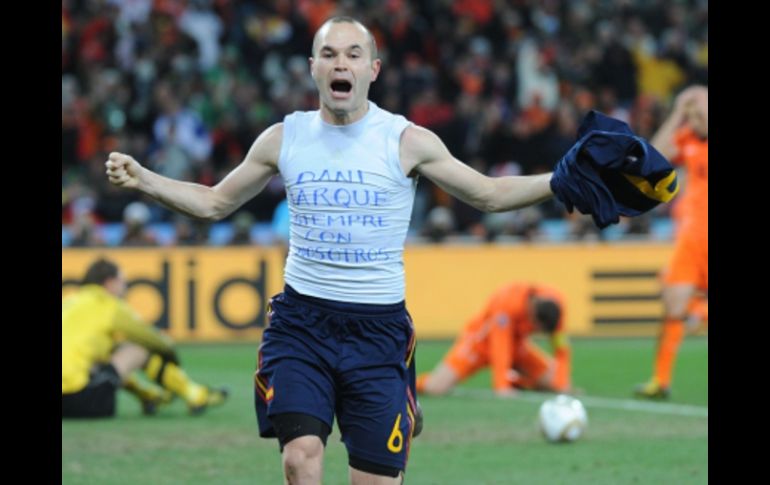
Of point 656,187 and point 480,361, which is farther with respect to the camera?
point 480,361

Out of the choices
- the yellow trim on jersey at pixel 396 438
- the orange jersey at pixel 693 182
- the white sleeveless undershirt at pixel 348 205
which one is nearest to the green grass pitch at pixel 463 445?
the orange jersey at pixel 693 182

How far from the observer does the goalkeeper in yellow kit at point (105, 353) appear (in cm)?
1216

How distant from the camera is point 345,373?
6.82m

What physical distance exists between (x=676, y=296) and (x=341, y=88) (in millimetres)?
7098

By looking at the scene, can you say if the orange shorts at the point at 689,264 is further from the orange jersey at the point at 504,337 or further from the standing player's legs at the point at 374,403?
the standing player's legs at the point at 374,403

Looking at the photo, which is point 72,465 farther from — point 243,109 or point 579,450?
point 243,109

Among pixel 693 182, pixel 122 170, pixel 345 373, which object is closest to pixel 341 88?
pixel 122 170

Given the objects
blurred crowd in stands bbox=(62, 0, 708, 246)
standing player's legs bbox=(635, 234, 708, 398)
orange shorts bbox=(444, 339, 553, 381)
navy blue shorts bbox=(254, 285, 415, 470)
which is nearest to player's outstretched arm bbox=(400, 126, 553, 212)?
navy blue shorts bbox=(254, 285, 415, 470)

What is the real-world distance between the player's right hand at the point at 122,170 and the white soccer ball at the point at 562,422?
4.77 metres

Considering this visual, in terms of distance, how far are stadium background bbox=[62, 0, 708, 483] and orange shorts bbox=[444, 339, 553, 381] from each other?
1.14 ft

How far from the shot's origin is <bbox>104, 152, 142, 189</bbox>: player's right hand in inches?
270

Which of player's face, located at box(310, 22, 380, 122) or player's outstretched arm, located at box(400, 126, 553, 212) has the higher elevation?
player's face, located at box(310, 22, 380, 122)

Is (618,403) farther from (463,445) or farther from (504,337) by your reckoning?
(463,445)

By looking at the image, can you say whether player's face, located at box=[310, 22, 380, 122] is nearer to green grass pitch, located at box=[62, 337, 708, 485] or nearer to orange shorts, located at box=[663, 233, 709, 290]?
green grass pitch, located at box=[62, 337, 708, 485]
